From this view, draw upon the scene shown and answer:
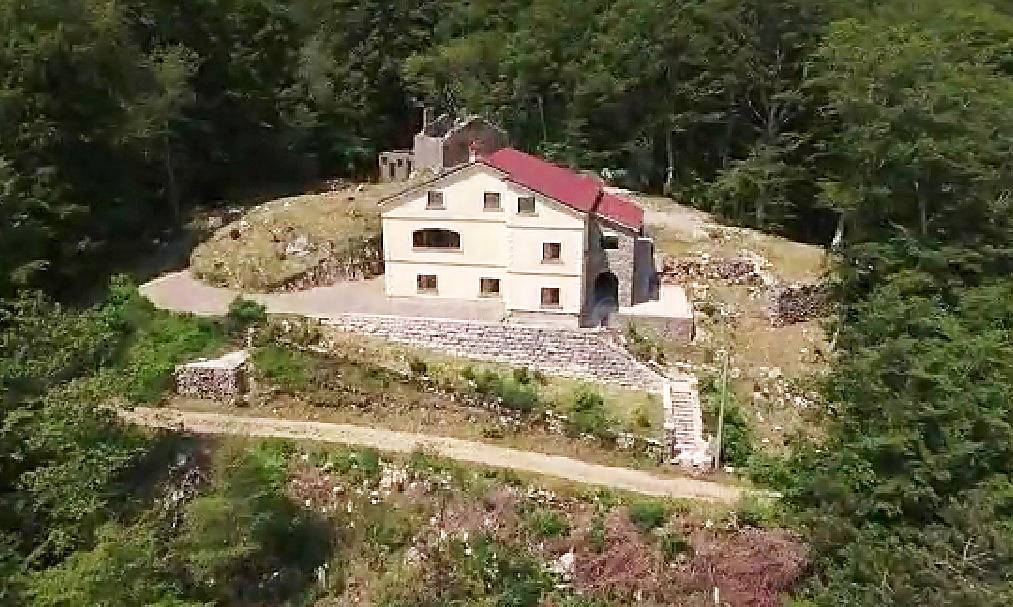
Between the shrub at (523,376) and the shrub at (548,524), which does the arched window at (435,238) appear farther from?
the shrub at (548,524)

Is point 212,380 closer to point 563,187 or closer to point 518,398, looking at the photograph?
point 518,398

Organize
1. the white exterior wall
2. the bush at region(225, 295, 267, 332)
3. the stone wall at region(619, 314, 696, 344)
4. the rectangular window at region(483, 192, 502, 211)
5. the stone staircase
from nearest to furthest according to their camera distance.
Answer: the stone staircase, the white exterior wall, the bush at region(225, 295, 267, 332), the rectangular window at region(483, 192, 502, 211), the stone wall at region(619, 314, 696, 344)

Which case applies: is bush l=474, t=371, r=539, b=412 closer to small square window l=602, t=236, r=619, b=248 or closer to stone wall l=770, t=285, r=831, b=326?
small square window l=602, t=236, r=619, b=248

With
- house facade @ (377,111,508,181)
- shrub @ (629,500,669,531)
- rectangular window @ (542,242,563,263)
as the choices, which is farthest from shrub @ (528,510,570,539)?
house facade @ (377,111,508,181)

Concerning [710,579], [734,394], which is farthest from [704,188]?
[710,579]

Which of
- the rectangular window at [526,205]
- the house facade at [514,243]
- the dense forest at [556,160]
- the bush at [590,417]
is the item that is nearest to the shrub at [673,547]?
the dense forest at [556,160]

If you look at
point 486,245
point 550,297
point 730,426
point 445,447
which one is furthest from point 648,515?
point 486,245

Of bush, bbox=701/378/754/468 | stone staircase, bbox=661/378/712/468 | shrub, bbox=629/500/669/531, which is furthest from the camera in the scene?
bush, bbox=701/378/754/468
